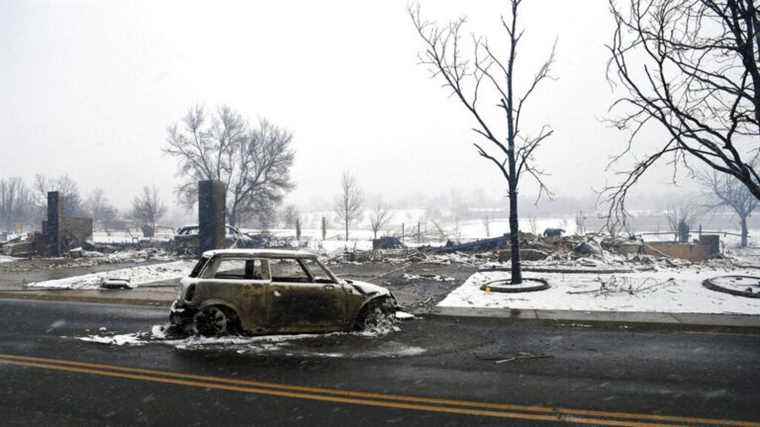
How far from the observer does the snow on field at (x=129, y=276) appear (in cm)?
1517

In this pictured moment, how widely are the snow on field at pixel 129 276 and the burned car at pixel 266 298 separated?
8.44 m

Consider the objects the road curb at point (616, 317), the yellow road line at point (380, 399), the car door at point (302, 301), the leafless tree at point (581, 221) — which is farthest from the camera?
the leafless tree at point (581, 221)

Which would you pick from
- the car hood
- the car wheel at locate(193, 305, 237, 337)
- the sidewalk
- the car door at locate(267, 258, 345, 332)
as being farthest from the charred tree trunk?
the sidewalk

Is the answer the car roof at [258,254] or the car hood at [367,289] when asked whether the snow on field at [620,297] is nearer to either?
the car hood at [367,289]

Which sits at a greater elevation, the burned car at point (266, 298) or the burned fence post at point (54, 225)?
the burned fence post at point (54, 225)

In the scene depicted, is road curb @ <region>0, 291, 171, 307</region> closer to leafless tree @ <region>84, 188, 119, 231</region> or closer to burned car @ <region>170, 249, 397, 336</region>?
burned car @ <region>170, 249, 397, 336</region>

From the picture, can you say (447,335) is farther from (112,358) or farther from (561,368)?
(112,358)

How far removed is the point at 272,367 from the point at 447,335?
328 cm

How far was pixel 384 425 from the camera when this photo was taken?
4.66 metres

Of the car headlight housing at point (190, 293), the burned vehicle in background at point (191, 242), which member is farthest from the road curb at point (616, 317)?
the burned vehicle in background at point (191, 242)

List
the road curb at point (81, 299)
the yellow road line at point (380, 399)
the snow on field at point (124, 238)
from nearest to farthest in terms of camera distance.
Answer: the yellow road line at point (380, 399), the road curb at point (81, 299), the snow on field at point (124, 238)

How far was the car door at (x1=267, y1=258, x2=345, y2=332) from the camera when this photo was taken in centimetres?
825

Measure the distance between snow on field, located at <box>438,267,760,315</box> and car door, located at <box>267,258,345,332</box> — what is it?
3.48m

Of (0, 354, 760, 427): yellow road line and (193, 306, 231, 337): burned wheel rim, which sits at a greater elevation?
(193, 306, 231, 337): burned wheel rim
